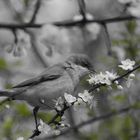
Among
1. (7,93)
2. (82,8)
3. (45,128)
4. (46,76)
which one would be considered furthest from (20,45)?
(45,128)

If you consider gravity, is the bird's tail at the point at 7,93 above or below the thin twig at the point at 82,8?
below

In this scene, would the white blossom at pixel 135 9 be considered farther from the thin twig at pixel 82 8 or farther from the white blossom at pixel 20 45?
the white blossom at pixel 20 45

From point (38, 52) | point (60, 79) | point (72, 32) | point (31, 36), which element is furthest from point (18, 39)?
point (72, 32)

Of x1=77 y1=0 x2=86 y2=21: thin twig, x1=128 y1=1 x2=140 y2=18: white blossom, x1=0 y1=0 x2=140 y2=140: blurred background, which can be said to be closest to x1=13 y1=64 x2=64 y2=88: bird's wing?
x1=0 y1=0 x2=140 y2=140: blurred background

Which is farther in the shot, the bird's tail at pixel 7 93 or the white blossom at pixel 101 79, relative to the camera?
the bird's tail at pixel 7 93

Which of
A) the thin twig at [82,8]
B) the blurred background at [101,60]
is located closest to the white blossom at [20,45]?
the blurred background at [101,60]

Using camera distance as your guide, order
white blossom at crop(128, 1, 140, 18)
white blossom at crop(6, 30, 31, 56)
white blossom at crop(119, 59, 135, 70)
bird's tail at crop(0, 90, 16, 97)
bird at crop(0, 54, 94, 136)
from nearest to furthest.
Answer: white blossom at crop(119, 59, 135, 70) < bird's tail at crop(0, 90, 16, 97) < bird at crop(0, 54, 94, 136) < white blossom at crop(128, 1, 140, 18) < white blossom at crop(6, 30, 31, 56)

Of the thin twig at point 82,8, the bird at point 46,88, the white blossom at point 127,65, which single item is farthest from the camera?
the thin twig at point 82,8

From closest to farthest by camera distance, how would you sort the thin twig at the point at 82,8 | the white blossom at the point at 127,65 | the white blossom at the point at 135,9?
the white blossom at the point at 127,65 < the thin twig at the point at 82,8 < the white blossom at the point at 135,9

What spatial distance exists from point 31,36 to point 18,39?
356mm

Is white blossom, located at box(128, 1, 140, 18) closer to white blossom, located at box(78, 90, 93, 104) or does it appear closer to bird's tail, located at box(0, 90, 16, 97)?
bird's tail, located at box(0, 90, 16, 97)

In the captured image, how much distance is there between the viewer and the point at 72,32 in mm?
7715

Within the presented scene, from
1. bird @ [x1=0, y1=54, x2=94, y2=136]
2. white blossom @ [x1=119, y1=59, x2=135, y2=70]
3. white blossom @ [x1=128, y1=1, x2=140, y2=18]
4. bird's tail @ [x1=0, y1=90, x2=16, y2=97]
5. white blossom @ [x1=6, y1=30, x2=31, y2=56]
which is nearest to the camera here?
white blossom @ [x1=119, y1=59, x2=135, y2=70]

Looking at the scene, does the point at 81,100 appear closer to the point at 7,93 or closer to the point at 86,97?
the point at 86,97
